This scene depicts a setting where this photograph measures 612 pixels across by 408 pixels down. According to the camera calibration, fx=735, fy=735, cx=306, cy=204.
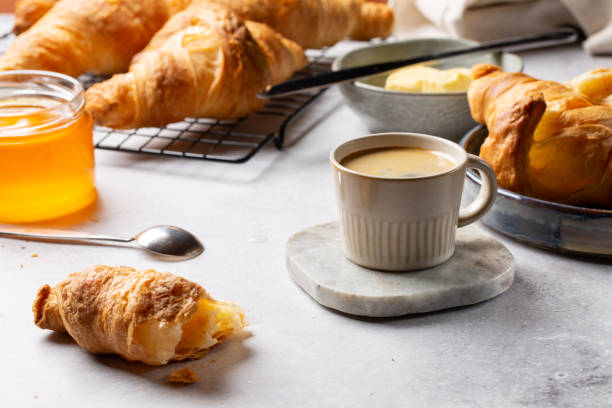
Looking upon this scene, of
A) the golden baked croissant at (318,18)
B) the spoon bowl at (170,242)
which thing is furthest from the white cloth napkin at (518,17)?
the spoon bowl at (170,242)

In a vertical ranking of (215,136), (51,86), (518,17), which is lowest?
(215,136)

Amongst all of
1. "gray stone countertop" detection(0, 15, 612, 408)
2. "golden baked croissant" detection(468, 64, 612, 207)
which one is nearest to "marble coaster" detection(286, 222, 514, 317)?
"gray stone countertop" detection(0, 15, 612, 408)

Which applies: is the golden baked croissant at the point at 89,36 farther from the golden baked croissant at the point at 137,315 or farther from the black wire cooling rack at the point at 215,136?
the golden baked croissant at the point at 137,315

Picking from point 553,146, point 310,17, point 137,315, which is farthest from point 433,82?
point 137,315

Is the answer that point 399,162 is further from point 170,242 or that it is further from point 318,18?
point 318,18

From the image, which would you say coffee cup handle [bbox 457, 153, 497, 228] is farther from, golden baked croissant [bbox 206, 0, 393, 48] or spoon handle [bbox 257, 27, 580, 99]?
golden baked croissant [bbox 206, 0, 393, 48]

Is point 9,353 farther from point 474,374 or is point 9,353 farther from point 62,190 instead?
point 474,374

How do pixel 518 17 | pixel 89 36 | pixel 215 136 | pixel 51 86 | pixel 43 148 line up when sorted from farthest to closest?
pixel 518 17 → pixel 89 36 → pixel 215 136 → pixel 51 86 → pixel 43 148
